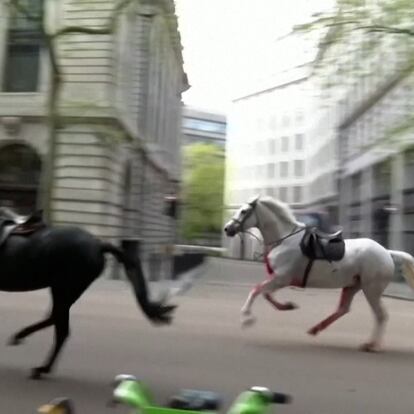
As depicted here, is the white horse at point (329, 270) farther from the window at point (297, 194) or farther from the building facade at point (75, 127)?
the window at point (297, 194)

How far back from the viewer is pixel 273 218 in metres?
10.7

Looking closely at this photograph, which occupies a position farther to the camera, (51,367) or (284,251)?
(284,251)

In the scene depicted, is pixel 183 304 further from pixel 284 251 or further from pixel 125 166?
pixel 125 166

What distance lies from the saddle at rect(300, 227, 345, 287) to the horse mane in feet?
1.26

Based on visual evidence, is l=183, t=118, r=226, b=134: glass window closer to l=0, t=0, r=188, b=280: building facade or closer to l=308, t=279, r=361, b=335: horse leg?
l=0, t=0, r=188, b=280: building facade

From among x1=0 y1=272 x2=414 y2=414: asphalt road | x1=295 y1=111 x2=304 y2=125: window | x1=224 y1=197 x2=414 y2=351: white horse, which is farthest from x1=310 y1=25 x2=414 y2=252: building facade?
x1=295 y1=111 x2=304 y2=125: window

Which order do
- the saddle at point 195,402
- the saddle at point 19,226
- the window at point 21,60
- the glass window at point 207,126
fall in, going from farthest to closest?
1. the glass window at point 207,126
2. the window at point 21,60
3. the saddle at point 19,226
4. the saddle at point 195,402

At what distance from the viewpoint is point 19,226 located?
7.48 m

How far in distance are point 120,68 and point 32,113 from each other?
11.7 feet

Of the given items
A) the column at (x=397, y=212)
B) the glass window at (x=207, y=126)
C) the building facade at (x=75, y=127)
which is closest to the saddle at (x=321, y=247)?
the building facade at (x=75, y=127)

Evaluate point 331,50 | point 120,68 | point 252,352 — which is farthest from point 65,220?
point 252,352

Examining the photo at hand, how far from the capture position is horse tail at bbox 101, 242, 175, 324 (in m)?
7.41

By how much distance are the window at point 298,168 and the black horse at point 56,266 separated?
264 ft

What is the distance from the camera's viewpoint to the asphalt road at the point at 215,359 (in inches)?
270
